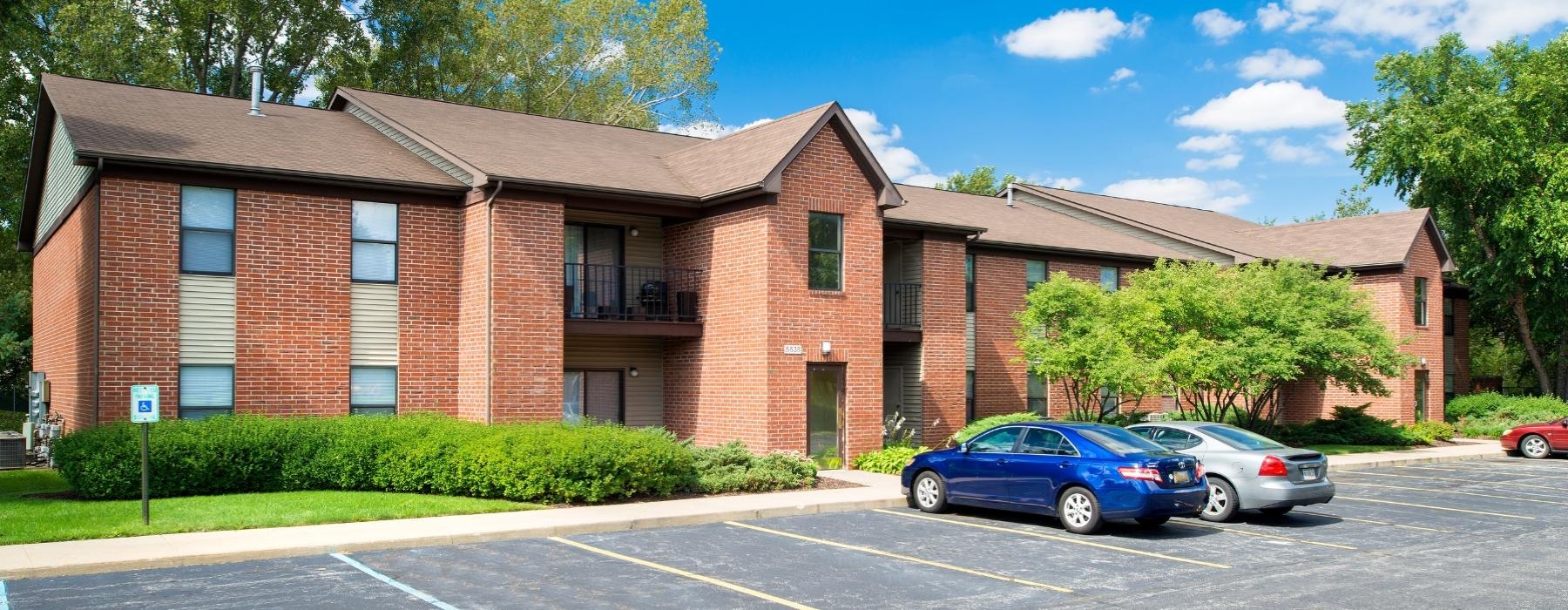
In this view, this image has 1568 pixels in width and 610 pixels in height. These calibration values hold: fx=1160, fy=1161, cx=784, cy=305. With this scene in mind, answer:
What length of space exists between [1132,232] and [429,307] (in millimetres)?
23006

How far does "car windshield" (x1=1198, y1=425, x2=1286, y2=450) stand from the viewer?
16141 millimetres

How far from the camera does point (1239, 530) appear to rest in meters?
14.9

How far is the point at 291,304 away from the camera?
65.0 ft

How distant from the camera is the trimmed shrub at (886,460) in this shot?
21422 mm

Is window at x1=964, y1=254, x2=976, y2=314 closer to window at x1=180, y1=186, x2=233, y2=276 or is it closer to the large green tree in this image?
window at x1=180, y1=186, x2=233, y2=276

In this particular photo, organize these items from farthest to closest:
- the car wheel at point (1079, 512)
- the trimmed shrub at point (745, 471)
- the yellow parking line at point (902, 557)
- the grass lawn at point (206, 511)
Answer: the trimmed shrub at point (745, 471)
the car wheel at point (1079, 512)
the grass lawn at point (206, 511)
the yellow parking line at point (902, 557)

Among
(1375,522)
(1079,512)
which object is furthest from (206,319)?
(1375,522)

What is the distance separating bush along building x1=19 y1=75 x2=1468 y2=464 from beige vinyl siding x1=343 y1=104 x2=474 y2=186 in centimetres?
7

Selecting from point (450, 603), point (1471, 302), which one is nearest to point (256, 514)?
point (450, 603)

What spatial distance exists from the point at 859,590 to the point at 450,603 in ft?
11.9

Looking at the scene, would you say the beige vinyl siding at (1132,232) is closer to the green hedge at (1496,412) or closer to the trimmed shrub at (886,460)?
the green hedge at (1496,412)

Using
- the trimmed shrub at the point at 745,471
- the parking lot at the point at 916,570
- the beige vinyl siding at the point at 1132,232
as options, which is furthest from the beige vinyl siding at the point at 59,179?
the beige vinyl siding at the point at 1132,232

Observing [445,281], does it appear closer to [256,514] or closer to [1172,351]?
[256,514]

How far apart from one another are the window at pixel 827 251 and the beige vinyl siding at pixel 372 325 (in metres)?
7.69
